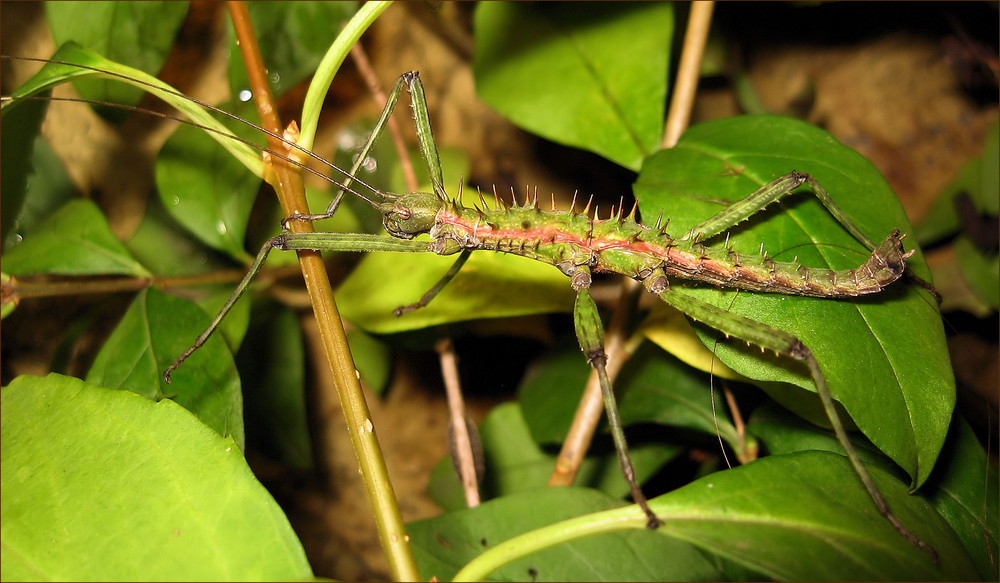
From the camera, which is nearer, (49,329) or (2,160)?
(2,160)

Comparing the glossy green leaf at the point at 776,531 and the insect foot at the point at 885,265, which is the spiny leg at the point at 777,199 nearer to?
the insect foot at the point at 885,265

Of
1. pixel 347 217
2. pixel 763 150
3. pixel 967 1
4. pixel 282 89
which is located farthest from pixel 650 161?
pixel 967 1

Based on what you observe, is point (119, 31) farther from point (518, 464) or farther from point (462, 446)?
point (518, 464)

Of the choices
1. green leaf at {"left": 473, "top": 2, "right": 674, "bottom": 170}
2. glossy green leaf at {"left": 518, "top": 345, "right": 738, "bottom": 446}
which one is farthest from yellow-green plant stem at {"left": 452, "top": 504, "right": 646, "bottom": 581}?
green leaf at {"left": 473, "top": 2, "right": 674, "bottom": 170}

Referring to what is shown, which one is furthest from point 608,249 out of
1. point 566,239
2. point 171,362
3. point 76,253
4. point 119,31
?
point 119,31

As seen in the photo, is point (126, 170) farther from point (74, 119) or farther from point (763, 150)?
point (763, 150)

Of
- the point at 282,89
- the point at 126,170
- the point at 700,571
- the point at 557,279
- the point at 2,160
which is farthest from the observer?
the point at 126,170
